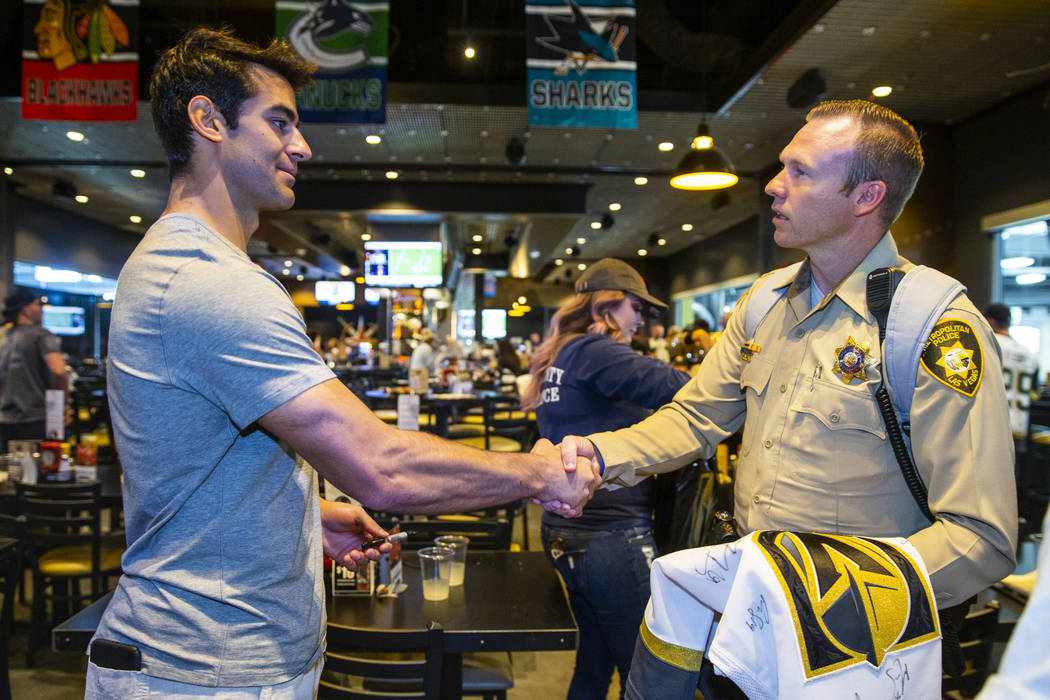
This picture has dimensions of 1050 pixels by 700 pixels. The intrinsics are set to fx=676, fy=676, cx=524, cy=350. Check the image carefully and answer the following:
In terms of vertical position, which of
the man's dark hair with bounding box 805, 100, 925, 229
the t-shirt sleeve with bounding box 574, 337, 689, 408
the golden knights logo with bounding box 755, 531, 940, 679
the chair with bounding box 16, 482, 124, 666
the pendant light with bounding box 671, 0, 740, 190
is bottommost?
the chair with bounding box 16, 482, 124, 666

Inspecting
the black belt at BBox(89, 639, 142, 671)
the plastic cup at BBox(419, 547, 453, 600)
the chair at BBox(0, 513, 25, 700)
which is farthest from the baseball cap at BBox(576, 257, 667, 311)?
the chair at BBox(0, 513, 25, 700)

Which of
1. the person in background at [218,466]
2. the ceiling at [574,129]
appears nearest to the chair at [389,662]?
the person in background at [218,466]

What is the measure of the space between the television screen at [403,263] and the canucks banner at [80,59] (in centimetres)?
656

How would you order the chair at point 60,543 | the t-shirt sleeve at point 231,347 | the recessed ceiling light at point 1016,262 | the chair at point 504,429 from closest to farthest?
1. the t-shirt sleeve at point 231,347
2. the chair at point 60,543
3. the chair at point 504,429
4. the recessed ceiling light at point 1016,262

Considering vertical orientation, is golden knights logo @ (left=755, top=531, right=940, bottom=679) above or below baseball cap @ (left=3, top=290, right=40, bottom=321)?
below

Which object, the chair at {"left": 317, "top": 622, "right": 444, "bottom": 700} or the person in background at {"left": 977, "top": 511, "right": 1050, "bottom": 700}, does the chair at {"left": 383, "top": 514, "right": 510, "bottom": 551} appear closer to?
the chair at {"left": 317, "top": 622, "right": 444, "bottom": 700}

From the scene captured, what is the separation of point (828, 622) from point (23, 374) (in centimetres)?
622

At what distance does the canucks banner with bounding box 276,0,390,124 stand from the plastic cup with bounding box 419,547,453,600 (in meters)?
3.94

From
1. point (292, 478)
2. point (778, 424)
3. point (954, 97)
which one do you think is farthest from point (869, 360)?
point (954, 97)

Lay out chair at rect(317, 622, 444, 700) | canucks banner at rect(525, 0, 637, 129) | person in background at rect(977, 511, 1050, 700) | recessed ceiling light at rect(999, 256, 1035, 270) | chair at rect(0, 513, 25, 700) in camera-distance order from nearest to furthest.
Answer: person in background at rect(977, 511, 1050, 700), chair at rect(317, 622, 444, 700), chair at rect(0, 513, 25, 700), canucks banner at rect(525, 0, 637, 129), recessed ceiling light at rect(999, 256, 1035, 270)

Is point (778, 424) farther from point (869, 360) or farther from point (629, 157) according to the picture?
point (629, 157)

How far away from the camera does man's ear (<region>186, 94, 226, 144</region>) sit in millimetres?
1279

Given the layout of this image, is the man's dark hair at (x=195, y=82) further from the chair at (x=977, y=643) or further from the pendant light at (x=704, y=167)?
the pendant light at (x=704, y=167)

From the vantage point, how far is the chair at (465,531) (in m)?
2.74
